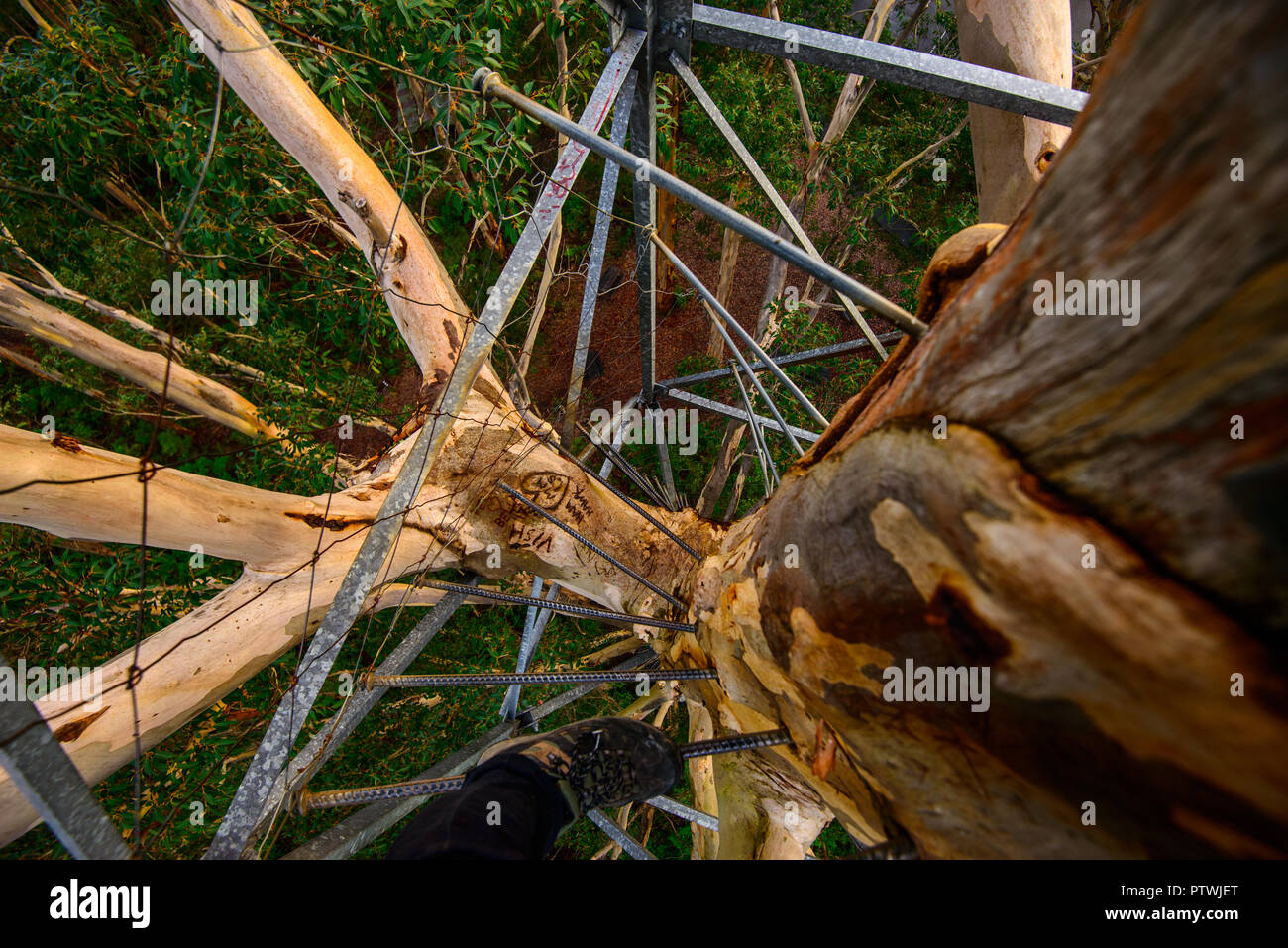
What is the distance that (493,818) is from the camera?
1.70m

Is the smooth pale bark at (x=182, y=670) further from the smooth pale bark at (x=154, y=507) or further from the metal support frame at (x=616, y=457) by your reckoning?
the metal support frame at (x=616, y=457)

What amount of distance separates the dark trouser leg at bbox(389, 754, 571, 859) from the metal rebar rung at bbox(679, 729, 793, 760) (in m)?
0.55

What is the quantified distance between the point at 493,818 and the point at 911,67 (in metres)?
2.96

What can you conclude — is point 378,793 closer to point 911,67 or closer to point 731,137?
point 911,67

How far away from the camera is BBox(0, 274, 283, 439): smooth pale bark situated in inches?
171


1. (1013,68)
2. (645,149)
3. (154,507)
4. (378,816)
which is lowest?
(378,816)

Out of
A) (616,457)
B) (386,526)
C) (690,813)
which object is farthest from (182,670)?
(616,457)

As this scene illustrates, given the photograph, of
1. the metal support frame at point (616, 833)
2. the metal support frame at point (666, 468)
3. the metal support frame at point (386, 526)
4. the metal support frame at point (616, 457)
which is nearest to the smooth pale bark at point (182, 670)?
the metal support frame at point (386, 526)

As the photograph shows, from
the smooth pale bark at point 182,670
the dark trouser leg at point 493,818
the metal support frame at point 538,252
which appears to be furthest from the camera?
the smooth pale bark at point 182,670

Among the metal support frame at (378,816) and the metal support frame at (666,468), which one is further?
the metal support frame at (666,468)

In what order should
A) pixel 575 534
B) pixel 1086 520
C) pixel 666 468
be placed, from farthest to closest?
1. pixel 666 468
2. pixel 575 534
3. pixel 1086 520

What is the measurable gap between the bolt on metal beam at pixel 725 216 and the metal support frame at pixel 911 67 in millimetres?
751

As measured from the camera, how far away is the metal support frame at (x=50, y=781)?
A: 3.63 ft
